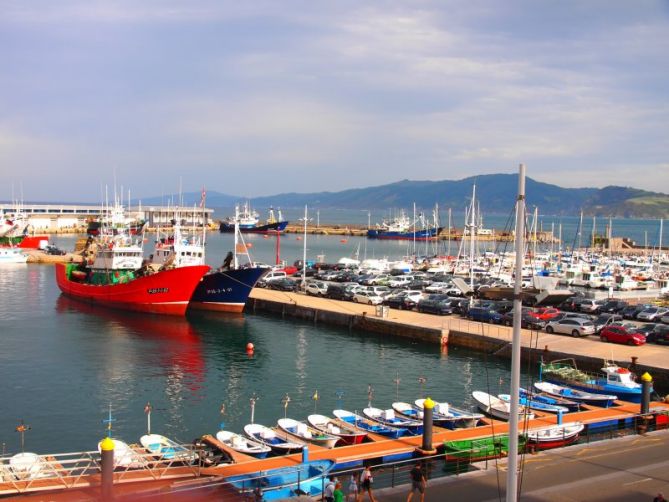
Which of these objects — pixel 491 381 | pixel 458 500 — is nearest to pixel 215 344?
pixel 491 381

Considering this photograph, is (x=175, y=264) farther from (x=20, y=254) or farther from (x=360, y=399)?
(x=20, y=254)

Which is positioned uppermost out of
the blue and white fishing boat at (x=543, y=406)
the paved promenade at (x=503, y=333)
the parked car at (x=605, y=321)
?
the parked car at (x=605, y=321)

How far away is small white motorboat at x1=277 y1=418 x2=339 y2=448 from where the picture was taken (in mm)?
17938

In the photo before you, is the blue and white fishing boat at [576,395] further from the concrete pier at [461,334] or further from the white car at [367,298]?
the white car at [367,298]

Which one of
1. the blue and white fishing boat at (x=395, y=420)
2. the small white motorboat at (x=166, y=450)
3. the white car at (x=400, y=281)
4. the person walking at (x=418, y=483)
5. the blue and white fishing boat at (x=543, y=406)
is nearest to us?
the person walking at (x=418, y=483)

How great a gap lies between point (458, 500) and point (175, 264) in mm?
36349

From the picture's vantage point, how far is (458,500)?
→ 13180 millimetres

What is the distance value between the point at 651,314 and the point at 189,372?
25.0 meters

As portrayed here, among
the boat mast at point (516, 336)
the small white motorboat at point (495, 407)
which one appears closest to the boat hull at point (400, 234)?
the small white motorboat at point (495, 407)

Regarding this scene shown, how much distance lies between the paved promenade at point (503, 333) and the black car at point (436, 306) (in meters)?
0.64

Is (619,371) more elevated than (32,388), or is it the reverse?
(619,371)

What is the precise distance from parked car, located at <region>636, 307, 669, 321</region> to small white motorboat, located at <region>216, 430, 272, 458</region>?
90.0 feet

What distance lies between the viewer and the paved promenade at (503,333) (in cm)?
2889

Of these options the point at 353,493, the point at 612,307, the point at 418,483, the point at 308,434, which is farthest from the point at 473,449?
the point at 612,307
